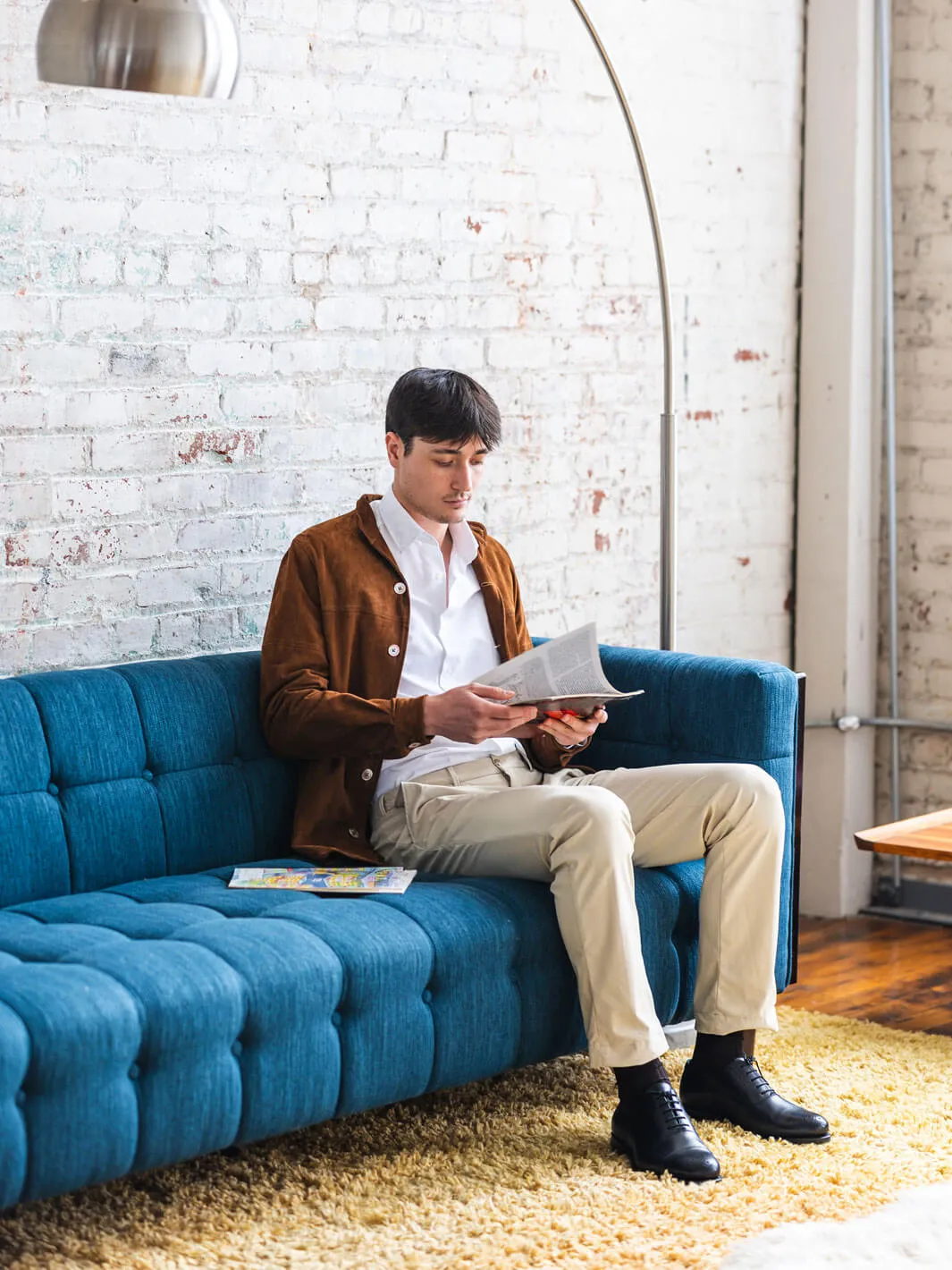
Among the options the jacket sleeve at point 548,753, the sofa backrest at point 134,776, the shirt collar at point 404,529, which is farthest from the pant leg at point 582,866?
the shirt collar at point 404,529

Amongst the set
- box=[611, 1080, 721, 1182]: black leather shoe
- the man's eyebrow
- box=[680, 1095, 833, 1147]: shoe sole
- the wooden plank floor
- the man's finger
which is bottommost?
the wooden plank floor

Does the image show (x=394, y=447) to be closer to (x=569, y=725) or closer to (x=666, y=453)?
(x=569, y=725)

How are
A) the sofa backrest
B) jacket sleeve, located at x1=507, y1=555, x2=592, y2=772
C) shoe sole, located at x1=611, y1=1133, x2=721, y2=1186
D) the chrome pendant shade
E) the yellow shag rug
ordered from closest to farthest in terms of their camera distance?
1. the yellow shag rug
2. the chrome pendant shade
3. shoe sole, located at x1=611, y1=1133, x2=721, y2=1186
4. the sofa backrest
5. jacket sleeve, located at x1=507, y1=555, x2=592, y2=772

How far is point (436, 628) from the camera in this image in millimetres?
3219

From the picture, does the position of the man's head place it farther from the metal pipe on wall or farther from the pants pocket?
the metal pipe on wall

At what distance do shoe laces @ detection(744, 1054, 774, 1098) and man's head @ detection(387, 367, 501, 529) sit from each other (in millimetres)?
1080

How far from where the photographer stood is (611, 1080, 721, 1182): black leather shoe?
273 cm

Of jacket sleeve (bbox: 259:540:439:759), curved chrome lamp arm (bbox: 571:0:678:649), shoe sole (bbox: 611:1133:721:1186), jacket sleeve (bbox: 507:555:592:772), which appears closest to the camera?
shoe sole (bbox: 611:1133:721:1186)

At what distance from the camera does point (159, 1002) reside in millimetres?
2330

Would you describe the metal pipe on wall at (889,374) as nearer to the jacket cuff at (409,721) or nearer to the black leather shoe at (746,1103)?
the black leather shoe at (746,1103)

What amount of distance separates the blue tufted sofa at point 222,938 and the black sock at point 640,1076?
0.15 meters

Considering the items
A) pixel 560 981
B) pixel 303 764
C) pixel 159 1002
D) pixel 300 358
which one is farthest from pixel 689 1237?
pixel 300 358

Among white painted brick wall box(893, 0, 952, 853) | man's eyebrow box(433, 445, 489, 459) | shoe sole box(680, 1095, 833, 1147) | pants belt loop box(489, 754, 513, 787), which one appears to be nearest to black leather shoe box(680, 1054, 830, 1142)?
shoe sole box(680, 1095, 833, 1147)

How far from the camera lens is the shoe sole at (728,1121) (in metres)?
2.91
